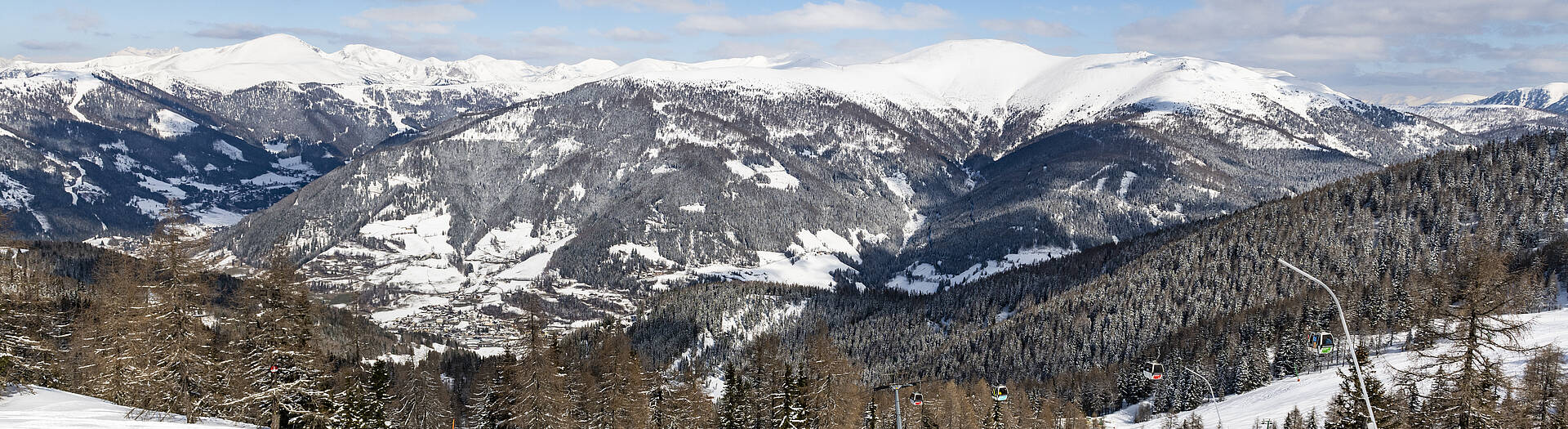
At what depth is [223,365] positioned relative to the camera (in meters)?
47.3

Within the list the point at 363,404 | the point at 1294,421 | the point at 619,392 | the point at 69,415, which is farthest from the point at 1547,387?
the point at 69,415

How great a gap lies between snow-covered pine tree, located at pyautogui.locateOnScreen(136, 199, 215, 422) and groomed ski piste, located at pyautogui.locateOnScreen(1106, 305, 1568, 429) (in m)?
105

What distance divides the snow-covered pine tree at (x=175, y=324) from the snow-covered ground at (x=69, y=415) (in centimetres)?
138

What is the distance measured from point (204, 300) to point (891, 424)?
200ft

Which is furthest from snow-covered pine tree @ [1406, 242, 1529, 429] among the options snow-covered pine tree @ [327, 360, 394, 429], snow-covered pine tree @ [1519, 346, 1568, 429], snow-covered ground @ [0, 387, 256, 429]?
snow-covered ground @ [0, 387, 256, 429]

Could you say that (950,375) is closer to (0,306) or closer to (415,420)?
(415,420)

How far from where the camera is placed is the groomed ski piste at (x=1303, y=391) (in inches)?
4675

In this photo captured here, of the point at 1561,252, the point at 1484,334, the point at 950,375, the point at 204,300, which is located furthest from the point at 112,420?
the point at 1561,252

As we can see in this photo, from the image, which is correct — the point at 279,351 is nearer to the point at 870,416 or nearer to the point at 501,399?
the point at 501,399

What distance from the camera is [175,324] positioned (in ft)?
153

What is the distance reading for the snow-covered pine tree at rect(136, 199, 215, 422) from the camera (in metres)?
46.0

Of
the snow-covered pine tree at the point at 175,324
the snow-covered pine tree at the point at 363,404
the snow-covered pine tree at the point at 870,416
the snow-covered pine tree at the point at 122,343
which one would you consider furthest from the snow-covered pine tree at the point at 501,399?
the snow-covered pine tree at the point at 870,416

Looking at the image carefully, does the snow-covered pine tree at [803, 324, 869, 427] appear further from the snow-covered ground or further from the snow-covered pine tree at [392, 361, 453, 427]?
the snow-covered ground

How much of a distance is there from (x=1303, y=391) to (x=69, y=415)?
141522 millimetres
